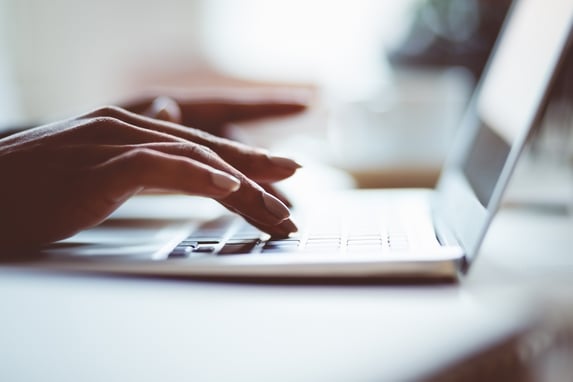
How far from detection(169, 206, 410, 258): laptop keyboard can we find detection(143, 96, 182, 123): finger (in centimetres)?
16

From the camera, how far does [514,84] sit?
2.60 ft

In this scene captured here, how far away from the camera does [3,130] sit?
0.83 meters

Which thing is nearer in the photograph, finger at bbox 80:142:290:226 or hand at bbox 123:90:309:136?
finger at bbox 80:142:290:226

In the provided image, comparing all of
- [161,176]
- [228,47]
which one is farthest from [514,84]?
[228,47]

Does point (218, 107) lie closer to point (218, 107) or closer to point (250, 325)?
point (218, 107)

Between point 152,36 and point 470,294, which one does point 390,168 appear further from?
point 152,36

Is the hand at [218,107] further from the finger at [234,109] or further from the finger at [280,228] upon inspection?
the finger at [280,228]

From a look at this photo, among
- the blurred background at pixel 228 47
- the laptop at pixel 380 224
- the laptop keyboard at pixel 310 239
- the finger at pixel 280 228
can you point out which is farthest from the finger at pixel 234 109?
the blurred background at pixel 228 47

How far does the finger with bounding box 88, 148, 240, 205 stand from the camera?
1.70 ft

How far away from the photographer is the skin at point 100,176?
1.72 ft

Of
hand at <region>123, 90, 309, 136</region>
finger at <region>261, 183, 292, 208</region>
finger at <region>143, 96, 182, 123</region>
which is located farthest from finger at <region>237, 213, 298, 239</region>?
hand at <region>123, 90, 309, 136</region>

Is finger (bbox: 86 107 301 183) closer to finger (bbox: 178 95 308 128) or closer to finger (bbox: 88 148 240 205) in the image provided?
finger (bbox: 88 148 240 205)

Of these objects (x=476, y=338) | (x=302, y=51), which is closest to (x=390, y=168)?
(x=476, y=338)

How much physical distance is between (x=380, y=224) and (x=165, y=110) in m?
0.31
